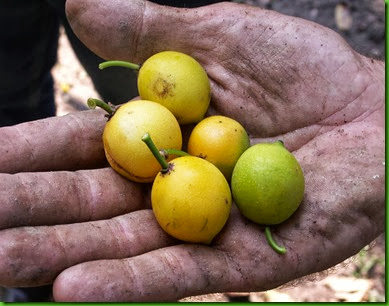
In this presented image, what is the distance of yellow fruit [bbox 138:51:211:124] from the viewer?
2.57m

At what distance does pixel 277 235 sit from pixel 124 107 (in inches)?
33.8

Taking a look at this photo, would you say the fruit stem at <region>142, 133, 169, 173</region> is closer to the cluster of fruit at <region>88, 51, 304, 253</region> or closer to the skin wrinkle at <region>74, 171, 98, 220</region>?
the cluster of fruit at <region>88, 51, 304, 253</region>

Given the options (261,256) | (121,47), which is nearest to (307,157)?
(261,256)

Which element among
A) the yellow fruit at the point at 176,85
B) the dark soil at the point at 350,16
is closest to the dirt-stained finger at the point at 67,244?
the yellow fruit at the point at 176,85

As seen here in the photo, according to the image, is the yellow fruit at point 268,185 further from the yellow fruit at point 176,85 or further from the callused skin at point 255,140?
the yellow fruit at point 176,85

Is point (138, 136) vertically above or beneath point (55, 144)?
above

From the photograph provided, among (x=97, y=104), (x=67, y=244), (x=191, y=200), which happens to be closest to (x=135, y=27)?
(x=97, y=104)

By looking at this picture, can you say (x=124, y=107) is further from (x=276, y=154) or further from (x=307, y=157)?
(x=307, y=157)

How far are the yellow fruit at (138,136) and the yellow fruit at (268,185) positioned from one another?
34 centimetres

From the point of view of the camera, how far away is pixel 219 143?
2.44 metres

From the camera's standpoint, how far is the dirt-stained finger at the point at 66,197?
2.17 m

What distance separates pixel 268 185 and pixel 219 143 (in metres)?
0.31

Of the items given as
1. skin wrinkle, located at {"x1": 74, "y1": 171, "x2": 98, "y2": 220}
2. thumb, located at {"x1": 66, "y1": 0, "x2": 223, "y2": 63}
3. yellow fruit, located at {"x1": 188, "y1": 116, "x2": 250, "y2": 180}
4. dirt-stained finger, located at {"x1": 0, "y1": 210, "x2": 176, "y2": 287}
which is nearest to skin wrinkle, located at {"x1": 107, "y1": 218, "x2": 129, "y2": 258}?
dirt-stained finger, located at {"x1": 0, "y1": 210, "x2": 176, "y2": 287}

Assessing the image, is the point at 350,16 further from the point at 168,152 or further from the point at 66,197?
the point at 66,197
